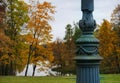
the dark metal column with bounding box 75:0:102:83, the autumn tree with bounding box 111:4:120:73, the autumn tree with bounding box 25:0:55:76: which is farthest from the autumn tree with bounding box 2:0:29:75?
the dark metal column with bounding box 75:0:102:83

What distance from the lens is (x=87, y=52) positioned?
13.9 ft

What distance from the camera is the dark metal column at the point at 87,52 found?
4270mm

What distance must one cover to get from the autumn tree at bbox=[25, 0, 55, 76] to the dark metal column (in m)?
39.2

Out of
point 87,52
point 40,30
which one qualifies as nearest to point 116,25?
point 40,30

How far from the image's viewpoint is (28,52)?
157 ft

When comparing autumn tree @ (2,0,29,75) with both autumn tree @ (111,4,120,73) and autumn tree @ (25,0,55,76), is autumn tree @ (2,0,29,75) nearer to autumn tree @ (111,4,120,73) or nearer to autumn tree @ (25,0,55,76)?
autumn tree @ (25,0,55,76)

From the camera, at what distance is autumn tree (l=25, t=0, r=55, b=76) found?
44.0 m

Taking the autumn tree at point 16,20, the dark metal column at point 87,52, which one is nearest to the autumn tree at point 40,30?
the autumn tree at point 16,20

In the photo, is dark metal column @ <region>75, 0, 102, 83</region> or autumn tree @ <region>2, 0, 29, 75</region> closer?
dark metal column @ <region>75, 0, 102, 83</region>

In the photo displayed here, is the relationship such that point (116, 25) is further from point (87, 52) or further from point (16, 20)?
point (87, 52)

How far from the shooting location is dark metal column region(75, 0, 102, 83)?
427 centimetres

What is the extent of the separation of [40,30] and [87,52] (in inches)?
1583

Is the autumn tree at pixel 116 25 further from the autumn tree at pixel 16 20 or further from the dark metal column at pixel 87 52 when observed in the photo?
the dark metal column at pixel 87 52

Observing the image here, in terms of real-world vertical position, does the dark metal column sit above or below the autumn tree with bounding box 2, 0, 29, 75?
below
